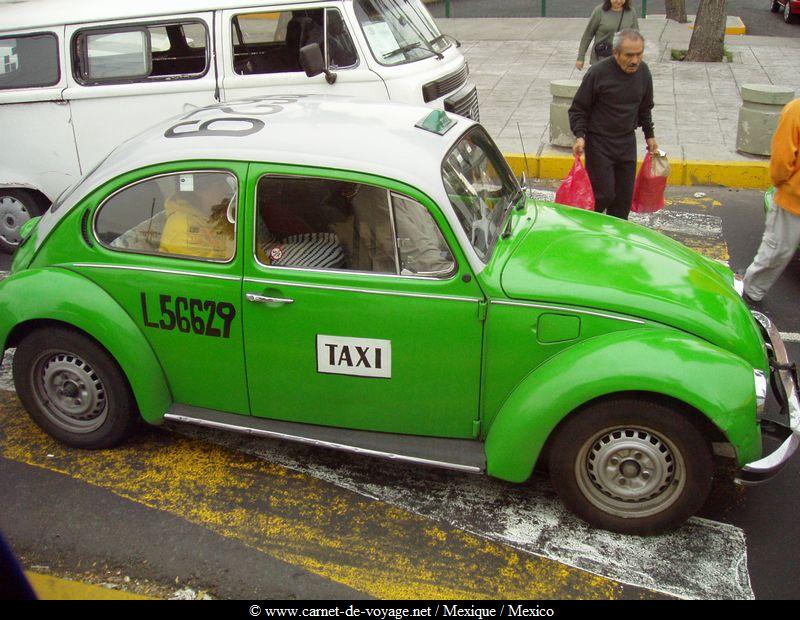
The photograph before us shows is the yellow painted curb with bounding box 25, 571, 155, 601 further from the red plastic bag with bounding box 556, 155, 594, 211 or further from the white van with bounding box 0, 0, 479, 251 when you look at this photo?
the white van with bounding box 0, 0, 479, 251

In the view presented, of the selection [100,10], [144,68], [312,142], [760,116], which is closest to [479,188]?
[312,142]

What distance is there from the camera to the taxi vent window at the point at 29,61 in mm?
7309

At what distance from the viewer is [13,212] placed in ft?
24.6

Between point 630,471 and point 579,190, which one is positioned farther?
point 579,190

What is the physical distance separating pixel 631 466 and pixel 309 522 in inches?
59.9

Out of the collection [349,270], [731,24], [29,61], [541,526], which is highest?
[29,61]

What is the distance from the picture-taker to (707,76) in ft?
44.3

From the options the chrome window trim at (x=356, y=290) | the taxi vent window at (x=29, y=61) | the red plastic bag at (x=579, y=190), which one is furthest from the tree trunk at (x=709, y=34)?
the chrome window trim at (x=356, y=290)

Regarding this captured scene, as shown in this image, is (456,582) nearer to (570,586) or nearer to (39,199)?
(570,586)

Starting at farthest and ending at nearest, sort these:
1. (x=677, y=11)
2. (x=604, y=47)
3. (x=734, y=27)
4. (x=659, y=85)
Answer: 1. (x=677, y=11)
2. (x=734, y=27)
3. (x=659, y=85)
4. (x=604, y=47)

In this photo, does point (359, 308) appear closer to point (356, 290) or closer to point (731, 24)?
point (356, 290)

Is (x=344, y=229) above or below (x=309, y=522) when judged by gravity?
above

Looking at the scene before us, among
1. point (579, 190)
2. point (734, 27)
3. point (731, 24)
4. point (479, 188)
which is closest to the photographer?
point (479, 188)

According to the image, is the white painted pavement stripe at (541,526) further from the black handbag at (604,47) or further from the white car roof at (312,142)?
the black handbag at (604,47)
